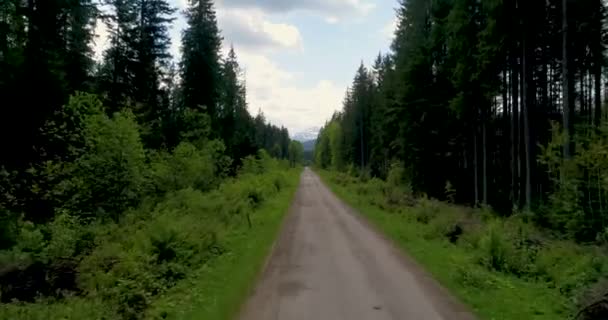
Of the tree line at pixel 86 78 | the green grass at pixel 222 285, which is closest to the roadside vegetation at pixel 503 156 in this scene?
the green grass at pixel 222 285

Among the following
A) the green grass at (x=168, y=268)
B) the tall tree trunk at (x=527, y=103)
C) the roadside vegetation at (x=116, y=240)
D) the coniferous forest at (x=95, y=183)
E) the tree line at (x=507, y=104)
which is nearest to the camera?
the green grass at (x=168, y=268)

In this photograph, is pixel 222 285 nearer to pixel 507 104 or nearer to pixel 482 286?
pixel 482 286

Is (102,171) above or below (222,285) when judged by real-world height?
above

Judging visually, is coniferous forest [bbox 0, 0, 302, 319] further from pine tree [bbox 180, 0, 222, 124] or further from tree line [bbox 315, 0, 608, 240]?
tree line [bbox 315, 0, 608, 240]

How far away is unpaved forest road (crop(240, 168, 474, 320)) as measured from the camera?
9250mm

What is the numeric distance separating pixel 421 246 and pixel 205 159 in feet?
53.4

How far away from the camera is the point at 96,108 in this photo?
1731 cm

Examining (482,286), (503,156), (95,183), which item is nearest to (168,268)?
(95,183)

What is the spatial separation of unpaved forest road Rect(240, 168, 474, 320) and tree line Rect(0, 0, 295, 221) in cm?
938

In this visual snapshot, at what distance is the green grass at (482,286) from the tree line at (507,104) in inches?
191

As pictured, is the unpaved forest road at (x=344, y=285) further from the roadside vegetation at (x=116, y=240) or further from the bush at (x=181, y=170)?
the bush at (x=181, y=170)

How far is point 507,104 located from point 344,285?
26.7 m

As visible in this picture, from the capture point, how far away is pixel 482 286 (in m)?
11.2

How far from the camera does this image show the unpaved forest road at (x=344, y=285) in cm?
925
